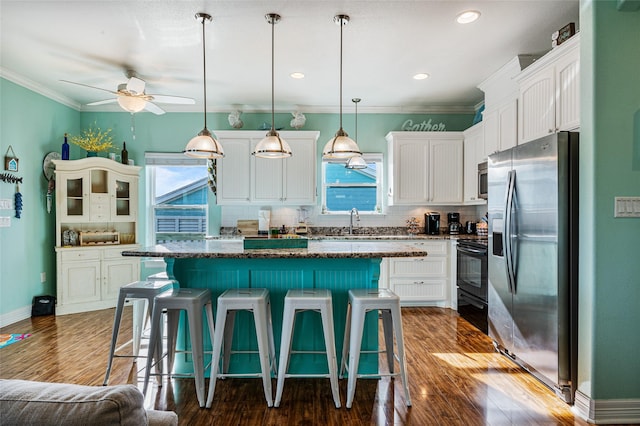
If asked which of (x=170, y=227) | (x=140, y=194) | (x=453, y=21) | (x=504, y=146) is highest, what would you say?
(x=453, y=21)

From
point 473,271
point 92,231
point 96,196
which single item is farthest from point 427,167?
point 92,231

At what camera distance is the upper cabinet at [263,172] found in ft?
16.9

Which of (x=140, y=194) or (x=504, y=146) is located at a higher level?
(x=504, y=146)

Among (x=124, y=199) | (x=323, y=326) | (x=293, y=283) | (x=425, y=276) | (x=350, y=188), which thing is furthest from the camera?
(x=350, y=188)

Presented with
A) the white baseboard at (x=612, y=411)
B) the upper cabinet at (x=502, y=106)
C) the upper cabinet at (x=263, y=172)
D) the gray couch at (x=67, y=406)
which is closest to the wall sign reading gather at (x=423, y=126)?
the upper cabinet at (x=502, y=106)

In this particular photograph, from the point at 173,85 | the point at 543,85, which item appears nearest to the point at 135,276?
the point at 173,85

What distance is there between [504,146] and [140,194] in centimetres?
482

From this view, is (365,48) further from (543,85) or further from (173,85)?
(173,85)

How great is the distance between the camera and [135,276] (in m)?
4.97

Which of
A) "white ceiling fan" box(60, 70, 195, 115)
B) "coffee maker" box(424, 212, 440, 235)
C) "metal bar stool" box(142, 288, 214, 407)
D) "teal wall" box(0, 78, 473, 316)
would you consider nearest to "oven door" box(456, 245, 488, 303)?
"coffee maker" box(424, 212, 440, 235)

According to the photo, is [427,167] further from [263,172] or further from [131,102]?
[131,102]

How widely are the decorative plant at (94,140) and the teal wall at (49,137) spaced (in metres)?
0.08

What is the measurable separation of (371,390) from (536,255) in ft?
4.88

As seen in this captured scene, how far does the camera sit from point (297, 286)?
8.95ft
